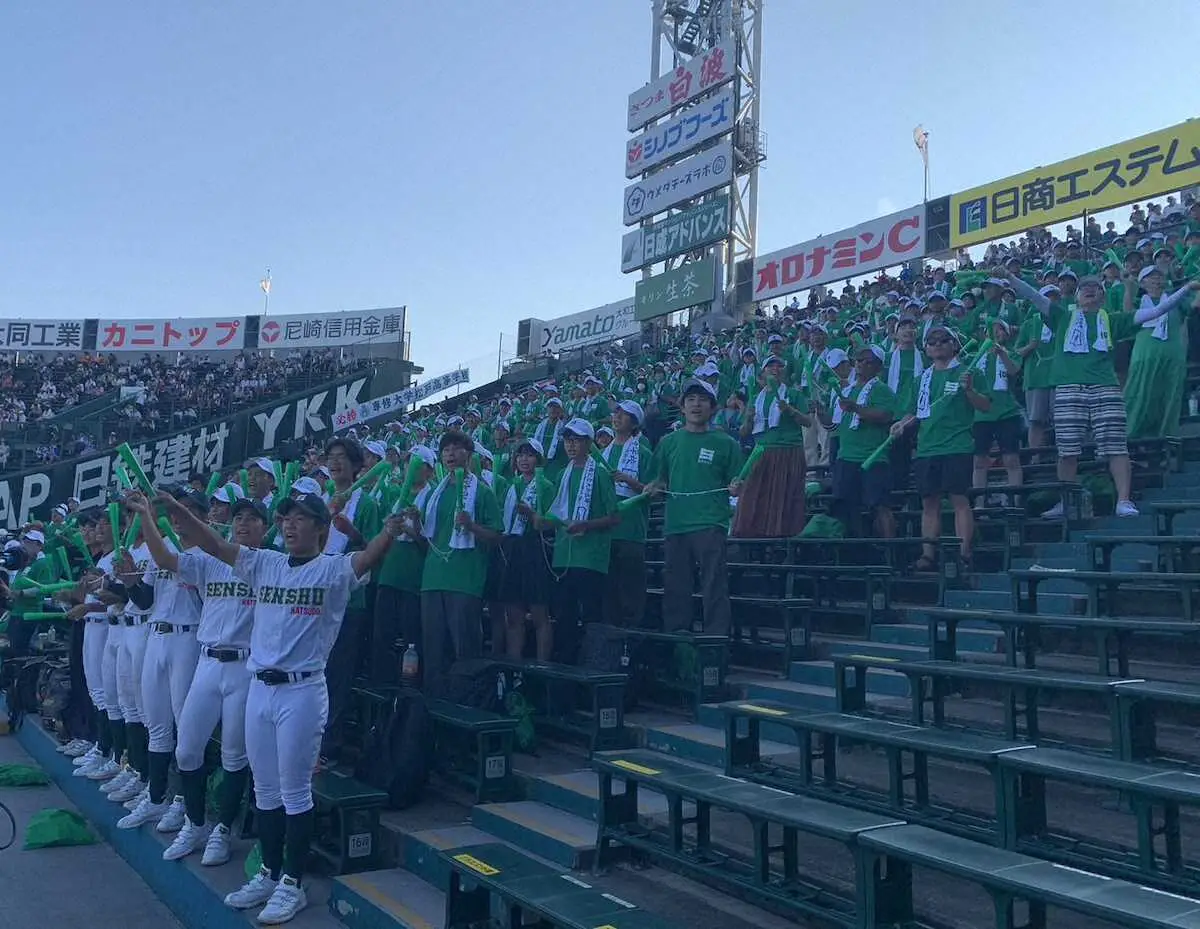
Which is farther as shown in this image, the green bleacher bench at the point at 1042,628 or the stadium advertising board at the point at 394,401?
the stadium advertising board at the point at 394,401

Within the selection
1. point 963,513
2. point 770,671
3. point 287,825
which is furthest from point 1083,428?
point 287,825

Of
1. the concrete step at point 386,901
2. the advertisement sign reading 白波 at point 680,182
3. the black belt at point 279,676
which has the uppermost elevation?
the advertisement sign reading 白波 at point 680,182

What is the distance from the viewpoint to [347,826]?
4.94m

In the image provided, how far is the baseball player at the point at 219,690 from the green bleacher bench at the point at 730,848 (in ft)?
6.93

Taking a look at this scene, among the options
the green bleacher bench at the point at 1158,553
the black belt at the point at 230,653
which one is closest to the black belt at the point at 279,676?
the black belt at the point at 230,653

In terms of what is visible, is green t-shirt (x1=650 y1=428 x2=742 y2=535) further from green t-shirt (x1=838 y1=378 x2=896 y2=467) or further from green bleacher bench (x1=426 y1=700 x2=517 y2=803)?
green bleacher bench (x1=426 y1=700 x2=517 y2=803)

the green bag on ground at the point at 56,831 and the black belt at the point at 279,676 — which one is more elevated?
the black belt at the point at 279,676

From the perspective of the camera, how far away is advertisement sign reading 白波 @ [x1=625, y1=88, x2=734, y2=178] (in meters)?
29.6

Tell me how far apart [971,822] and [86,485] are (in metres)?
22.2

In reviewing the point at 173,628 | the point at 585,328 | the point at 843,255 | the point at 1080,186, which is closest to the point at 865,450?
the point at 173,628

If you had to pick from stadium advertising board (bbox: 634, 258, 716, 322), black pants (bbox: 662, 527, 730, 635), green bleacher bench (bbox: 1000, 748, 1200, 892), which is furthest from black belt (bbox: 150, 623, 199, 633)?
stadium advertising board (bbox: 634, 258, 716, 322)

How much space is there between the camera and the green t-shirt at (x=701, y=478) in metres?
6.68

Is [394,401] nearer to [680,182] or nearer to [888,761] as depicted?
[680,182]

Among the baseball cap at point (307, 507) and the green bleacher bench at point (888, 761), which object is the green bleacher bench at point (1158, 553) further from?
the baseball cap at point (307, 507)
